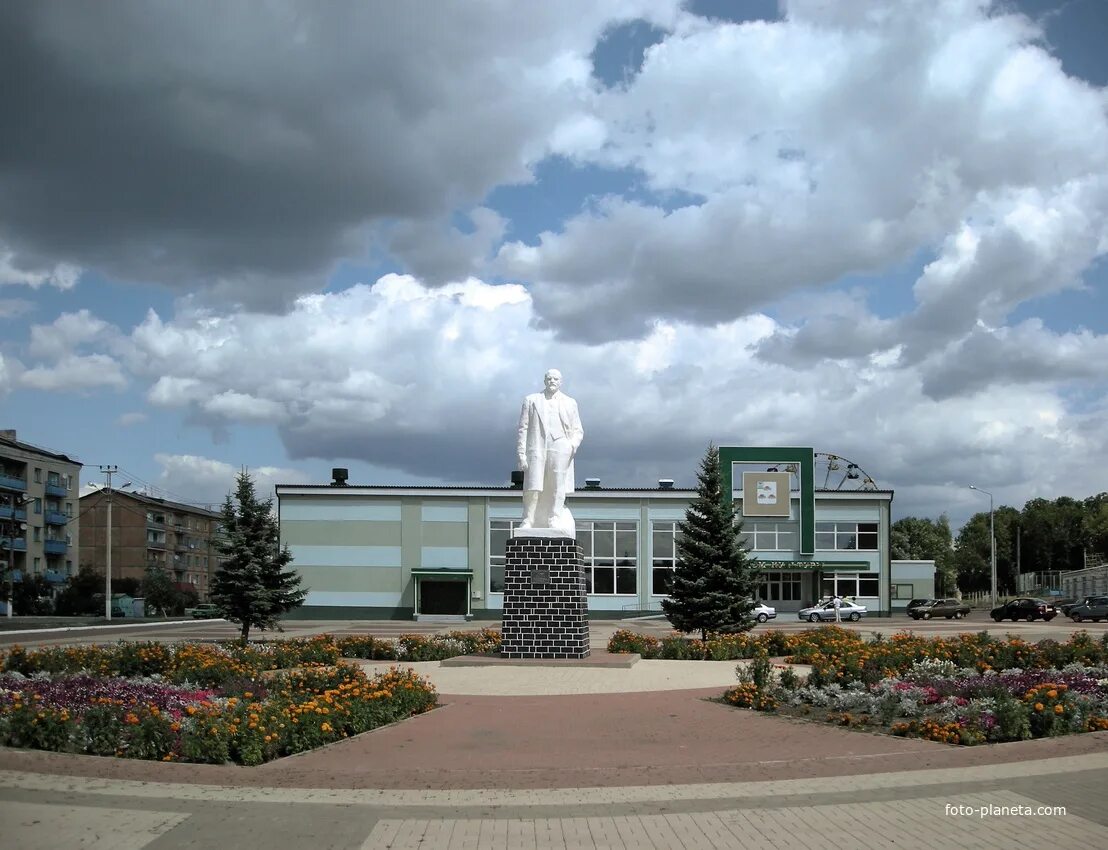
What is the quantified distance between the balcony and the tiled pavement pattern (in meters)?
79.0

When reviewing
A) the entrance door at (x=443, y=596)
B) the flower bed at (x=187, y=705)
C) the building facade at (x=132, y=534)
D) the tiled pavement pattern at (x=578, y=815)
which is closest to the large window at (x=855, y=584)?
the entrance door at (x=443, y=596)

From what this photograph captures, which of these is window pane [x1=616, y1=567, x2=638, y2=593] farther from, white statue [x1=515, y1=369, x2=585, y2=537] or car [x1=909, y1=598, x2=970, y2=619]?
white statue [x1=515, y1=369, x2=585, y2=537]

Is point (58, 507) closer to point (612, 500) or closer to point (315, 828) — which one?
point (612, 500)

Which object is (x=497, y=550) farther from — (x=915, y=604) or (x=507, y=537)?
(x=915, y=604)

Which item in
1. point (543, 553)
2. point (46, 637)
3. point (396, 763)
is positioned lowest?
point (46, 637)

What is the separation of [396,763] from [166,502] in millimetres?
102945

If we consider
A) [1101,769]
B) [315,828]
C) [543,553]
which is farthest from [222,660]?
[1101,769]

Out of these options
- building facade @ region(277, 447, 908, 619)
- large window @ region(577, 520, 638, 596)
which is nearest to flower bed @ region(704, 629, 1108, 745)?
building facade @ region(277, 447, 908, 619)

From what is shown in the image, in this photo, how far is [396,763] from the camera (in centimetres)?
956

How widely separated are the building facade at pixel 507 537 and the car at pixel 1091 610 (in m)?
10.2

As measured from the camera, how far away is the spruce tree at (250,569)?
99.5 feet

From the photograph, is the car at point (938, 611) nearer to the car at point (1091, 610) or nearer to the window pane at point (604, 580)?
the car at point (1091, 610)

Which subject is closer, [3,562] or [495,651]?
[495,651]

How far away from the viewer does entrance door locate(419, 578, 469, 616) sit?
57625 mm
